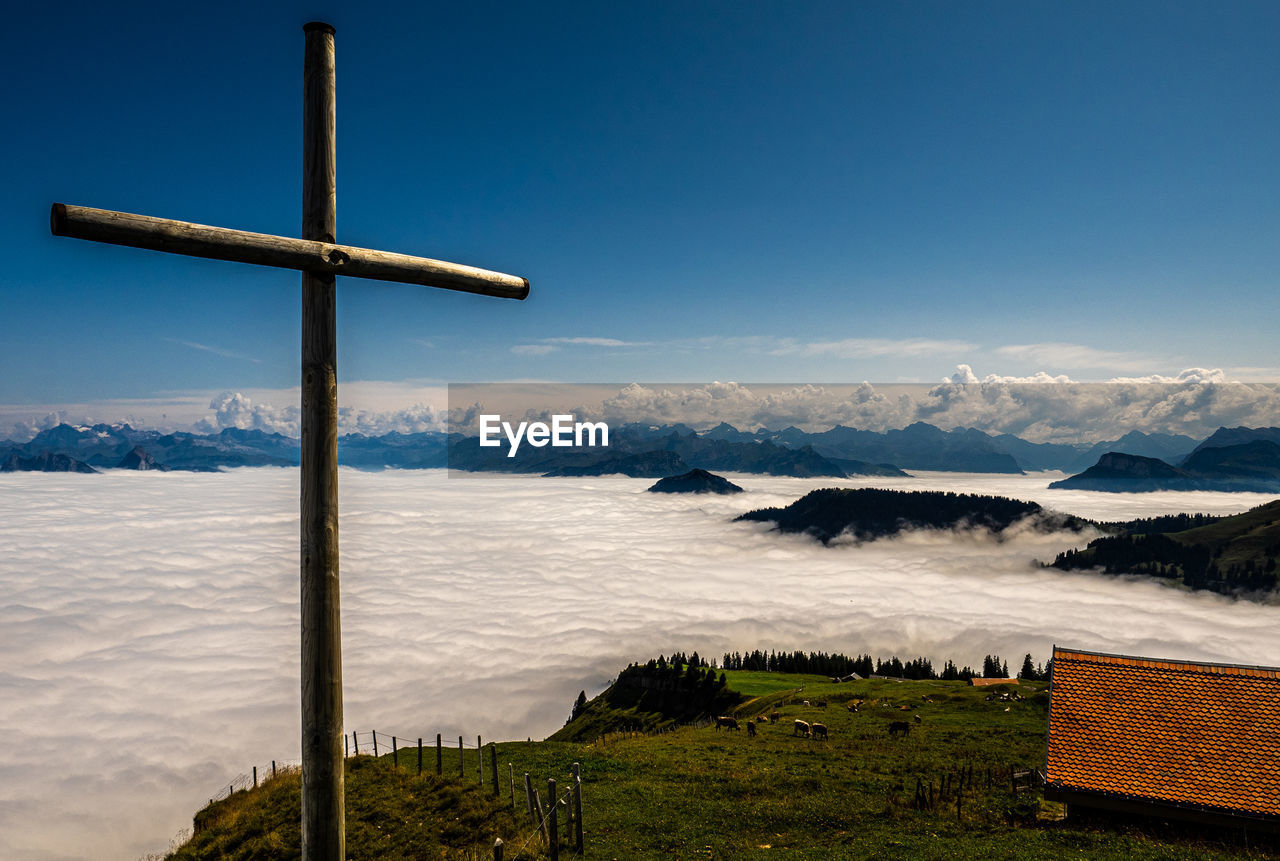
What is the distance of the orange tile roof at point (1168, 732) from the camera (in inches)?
969

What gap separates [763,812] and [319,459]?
82.5 feet

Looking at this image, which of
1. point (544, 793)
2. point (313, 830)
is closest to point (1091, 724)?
point (544, 793)

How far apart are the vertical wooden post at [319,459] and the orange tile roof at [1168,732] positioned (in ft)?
98.8

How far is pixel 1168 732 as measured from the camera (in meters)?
26.7

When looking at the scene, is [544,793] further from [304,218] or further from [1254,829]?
[304,218]

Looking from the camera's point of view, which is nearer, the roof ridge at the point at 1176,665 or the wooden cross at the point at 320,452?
the wooden cross at the point at 320,452

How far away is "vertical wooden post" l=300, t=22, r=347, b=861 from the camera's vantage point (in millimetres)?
7352

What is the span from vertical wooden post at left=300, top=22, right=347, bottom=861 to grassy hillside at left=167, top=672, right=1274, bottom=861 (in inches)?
491

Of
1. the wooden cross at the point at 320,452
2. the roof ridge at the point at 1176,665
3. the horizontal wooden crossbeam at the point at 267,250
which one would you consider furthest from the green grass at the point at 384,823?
the roof ridge at the point at 1176,665

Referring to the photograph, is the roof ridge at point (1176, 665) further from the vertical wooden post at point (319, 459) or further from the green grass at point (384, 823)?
the vertical wooden post at point (319, 459)

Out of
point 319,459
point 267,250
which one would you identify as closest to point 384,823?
point 319,459

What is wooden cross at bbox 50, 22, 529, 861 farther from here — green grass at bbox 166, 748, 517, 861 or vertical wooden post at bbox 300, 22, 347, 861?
green grass at bbox 166, 748, 517, 861

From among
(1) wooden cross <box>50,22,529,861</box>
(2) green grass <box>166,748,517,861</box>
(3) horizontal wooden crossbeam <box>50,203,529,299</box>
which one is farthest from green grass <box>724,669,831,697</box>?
(3) horizontal wooden crossbeam <box>50,203,529,299</box>

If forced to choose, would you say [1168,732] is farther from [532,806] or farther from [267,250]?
[267,250]
